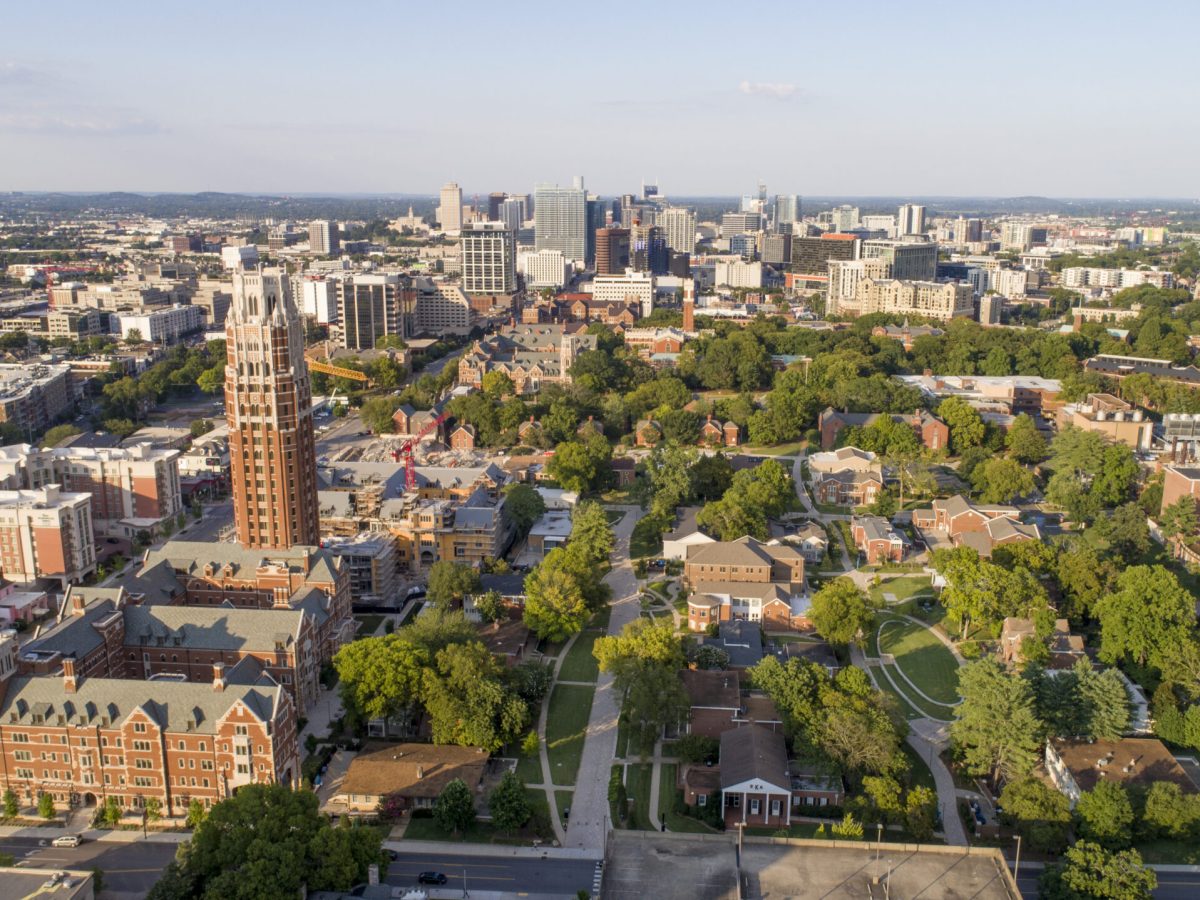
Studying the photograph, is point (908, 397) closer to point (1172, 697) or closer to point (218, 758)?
point (1172, 697)

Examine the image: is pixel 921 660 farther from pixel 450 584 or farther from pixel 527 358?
pixel 527 358

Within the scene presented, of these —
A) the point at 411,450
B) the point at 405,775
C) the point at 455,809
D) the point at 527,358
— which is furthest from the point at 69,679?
the point at 527,358

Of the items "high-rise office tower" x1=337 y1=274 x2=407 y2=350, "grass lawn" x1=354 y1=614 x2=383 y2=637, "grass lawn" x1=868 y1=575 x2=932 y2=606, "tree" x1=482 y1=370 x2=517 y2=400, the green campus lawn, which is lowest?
the green campus lawn

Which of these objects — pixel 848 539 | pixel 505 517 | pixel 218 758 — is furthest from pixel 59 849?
pixel 848 539

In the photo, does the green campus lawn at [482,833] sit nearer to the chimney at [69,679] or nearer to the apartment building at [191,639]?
the apartment building at [191,639]

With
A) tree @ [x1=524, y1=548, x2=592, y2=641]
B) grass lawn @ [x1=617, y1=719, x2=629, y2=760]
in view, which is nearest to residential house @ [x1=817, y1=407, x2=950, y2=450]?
tree @ [x1=524, y1=548, x2=592, y2=641]

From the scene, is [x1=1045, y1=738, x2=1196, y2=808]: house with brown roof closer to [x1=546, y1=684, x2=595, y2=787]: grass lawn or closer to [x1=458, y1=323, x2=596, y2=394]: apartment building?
[x1=546, y1=684, x2=595, y2=787]: grass lawn
